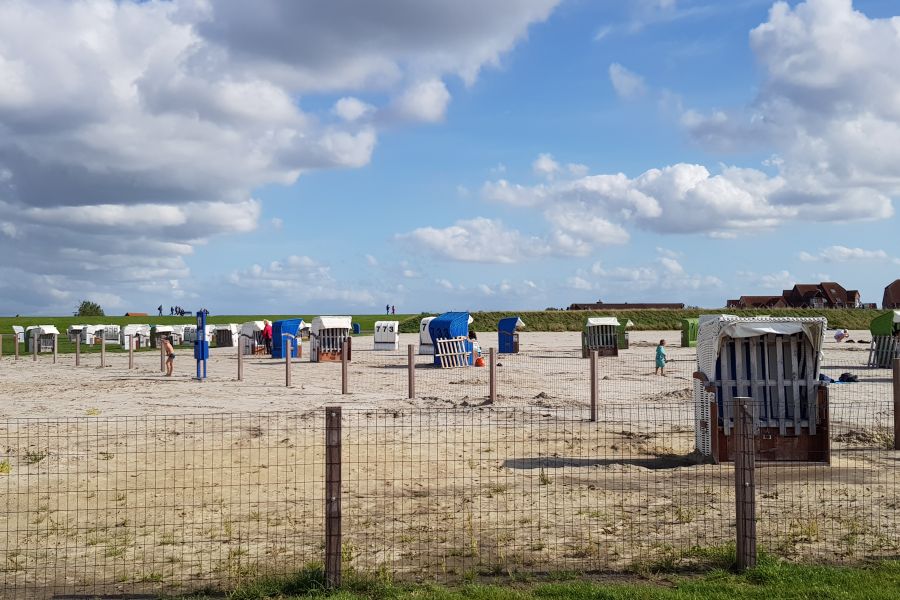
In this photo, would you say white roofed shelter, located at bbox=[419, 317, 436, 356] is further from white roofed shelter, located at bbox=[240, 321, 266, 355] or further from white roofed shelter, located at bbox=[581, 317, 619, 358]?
white roofed shelter, located at bbox=[240, 321, 266, 355]

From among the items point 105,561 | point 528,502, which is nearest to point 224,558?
point 105,561

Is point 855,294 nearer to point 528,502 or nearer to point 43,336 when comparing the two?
point 43,336

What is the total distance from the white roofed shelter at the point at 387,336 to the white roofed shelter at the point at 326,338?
31.0ft

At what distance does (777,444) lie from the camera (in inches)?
477

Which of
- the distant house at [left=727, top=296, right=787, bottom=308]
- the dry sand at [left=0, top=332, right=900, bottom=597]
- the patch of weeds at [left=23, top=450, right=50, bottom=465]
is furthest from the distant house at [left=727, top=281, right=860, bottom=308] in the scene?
the patch of weeds at [left=23, top=450, right=50, bottom=465]

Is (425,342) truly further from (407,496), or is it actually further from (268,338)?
(407,496)

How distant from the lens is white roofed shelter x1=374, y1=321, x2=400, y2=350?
51500mm

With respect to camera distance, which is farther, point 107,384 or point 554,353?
point 554,353

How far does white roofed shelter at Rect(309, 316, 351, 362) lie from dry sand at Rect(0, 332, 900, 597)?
20.8 meters

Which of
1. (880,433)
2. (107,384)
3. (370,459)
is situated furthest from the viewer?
(107,384)

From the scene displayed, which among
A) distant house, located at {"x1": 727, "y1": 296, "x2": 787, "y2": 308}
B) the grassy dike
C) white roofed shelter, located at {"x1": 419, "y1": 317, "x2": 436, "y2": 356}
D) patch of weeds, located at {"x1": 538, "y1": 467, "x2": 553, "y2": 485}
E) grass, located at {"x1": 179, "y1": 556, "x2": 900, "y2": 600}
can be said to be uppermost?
distant house, located at {"x1": 727, "y1": 296, "x2": 787, "y2": 308}

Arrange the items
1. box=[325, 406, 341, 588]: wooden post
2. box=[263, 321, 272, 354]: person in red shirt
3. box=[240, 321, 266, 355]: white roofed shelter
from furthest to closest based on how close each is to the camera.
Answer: box=[240, 321, 266, 355]: white roofed shelter → box=[263, 321, 272, 354]: person in red shirt → box=[325, 406, 341, 588]: wooden post

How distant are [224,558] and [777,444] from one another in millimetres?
8002

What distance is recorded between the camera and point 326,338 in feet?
136
